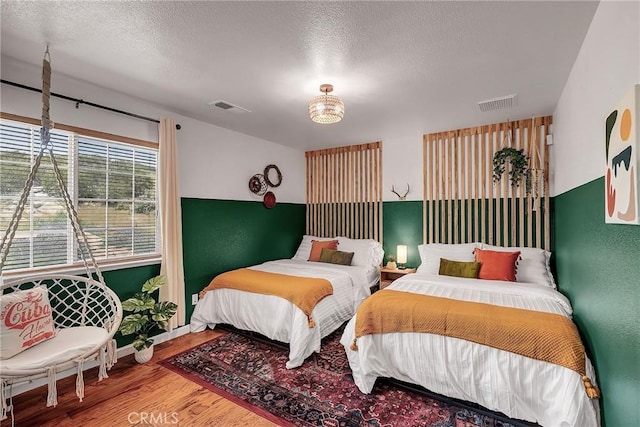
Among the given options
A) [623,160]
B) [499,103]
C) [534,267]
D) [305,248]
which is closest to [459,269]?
[534,267]

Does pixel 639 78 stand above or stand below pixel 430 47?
below

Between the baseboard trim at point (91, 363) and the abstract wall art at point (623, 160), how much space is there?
3.45 meters

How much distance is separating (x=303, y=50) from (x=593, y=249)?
89.9 inches

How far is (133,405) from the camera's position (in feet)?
7.02

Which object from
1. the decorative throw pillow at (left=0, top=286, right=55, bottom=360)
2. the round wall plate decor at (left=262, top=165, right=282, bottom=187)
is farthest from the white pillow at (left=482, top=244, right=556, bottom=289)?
the decorative throw pillow at (left=0, top=286, right=55, bottom=360)

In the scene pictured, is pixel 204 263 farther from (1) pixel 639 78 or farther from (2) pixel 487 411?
(1) pixel 639 78

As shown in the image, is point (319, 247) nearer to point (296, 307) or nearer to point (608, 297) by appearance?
point (296, 307)

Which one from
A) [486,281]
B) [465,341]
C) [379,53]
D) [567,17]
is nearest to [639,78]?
[567,17]

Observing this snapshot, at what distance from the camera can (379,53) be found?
82.4 inches

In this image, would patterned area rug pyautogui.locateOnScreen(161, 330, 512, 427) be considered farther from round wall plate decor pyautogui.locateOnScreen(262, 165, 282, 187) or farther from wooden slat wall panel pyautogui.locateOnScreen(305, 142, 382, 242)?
round wall plate decor pyautogui.locateOnScreen(262, 165, 282, 187)

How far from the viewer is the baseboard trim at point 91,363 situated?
7.43 feet

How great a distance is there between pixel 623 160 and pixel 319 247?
144 inches

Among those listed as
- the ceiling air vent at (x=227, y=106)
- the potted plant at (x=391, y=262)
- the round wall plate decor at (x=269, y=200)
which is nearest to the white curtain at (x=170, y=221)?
the ceiling air vent at (x=227, y=106)

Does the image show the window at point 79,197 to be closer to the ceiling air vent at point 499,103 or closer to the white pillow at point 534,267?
the ceiling air vent at point 499,103
